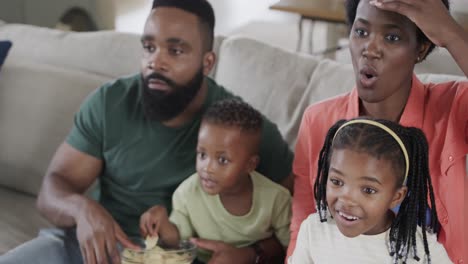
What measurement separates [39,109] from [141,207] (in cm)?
58

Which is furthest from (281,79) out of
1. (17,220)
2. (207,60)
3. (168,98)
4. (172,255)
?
(17,220)

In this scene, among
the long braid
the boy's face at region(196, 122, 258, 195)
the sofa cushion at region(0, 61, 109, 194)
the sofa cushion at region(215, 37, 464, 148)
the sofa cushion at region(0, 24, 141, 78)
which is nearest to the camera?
the long braid

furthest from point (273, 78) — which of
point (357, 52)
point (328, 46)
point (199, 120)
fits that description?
A: point (328, 46)

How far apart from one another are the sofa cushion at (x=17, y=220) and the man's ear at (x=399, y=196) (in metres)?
1.11

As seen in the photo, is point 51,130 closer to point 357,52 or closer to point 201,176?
point 201,176

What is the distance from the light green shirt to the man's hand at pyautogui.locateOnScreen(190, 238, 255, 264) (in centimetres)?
4

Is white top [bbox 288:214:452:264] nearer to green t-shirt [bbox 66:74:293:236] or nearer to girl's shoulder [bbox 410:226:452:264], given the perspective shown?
girl's shoulder [bbox 410:226:452:264]

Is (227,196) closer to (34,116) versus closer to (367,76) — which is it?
(367,76)

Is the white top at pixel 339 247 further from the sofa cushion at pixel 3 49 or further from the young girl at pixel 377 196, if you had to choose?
the sofa cushion at pixel 3 49

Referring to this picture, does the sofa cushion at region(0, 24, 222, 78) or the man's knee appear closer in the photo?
the man's knee

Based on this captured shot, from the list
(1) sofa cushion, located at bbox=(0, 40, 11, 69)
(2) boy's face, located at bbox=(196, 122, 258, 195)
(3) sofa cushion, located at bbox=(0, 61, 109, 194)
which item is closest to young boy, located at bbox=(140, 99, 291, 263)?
(2) boy's face, located at bbox=(196, 122, 258, 195)

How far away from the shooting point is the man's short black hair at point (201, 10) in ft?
5.90

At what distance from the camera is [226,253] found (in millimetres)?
1641

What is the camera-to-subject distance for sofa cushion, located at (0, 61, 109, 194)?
221cm
